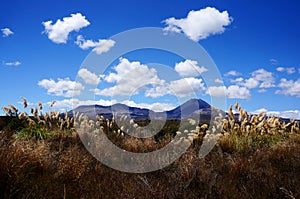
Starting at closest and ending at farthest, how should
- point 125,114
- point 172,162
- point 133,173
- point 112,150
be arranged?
1. point 133,173
2. point 172,162
3. point 112,150
4. point 125,114

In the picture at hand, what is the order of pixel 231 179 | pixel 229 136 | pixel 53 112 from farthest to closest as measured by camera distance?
1. pixel 53 112
2. pixel 229 136
3. pixel 231 179

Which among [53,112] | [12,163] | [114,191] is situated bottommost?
[114,191]

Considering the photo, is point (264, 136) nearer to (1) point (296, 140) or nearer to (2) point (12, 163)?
(1) point (296, 140)

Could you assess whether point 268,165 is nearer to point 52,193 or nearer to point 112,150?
point 112,150

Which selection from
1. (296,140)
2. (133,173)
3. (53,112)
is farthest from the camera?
(53,112)

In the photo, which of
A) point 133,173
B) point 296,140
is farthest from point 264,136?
point 133,173

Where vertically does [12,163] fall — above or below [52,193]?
above

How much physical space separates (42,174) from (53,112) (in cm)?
646

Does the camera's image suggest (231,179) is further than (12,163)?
Yes

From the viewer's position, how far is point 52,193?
13.2 ft

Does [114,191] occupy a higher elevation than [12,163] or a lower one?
lower

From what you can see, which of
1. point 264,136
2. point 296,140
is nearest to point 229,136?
point 264,136

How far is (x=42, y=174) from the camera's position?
15.6 feet

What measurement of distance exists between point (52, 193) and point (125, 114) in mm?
8023
